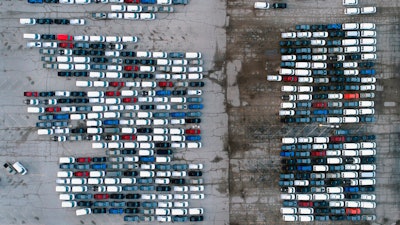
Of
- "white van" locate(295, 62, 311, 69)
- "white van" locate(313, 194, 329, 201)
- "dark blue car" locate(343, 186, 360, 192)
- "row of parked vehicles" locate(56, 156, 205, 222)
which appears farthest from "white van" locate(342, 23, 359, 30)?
"row of parked vehicles" locate(56, 156, 205, 222)

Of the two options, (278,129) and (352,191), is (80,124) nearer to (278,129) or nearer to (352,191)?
(278,129)

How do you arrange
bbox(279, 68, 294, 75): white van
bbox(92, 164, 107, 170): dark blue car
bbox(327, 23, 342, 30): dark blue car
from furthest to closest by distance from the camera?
1. bbox(327, 23, 342, 30): dark blue car
2. bbox(279, 68, 294, 75): white van
3. bbox(92, 164, 107, 170): dark blue car

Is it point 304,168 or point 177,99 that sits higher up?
point 177,99

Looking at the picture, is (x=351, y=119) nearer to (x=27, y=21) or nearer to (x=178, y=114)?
(x=178, y=114)

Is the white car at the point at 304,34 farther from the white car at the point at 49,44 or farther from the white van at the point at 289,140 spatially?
the white car at the point at 49,44

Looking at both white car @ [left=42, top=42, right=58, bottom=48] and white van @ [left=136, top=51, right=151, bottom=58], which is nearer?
white car @ [left=42, top=42, right=58, bottom=48]

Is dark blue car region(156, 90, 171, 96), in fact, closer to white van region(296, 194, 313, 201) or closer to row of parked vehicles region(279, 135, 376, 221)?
row of parked vehicles region(279, 135, 376, 221)

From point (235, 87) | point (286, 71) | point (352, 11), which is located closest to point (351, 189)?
point (286, 71)

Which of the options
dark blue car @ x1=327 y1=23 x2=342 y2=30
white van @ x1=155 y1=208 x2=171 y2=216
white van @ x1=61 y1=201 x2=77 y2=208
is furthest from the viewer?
dark blue car @ x1=327 y1=23 x2=342 y2=30
